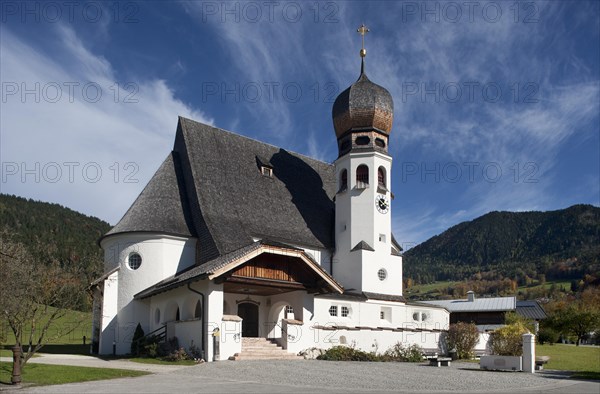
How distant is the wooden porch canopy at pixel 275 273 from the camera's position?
83.5 feet

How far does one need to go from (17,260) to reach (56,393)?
5.20 metres

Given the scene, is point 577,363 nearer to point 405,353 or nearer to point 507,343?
point 507,343

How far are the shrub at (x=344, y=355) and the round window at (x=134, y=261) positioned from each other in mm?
10541

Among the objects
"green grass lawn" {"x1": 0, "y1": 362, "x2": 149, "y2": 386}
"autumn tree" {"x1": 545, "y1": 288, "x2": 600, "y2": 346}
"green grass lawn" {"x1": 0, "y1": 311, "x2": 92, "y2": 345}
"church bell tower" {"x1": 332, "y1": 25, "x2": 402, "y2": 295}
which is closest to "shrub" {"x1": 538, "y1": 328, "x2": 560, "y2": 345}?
"autumn tree" {"x1": 545, "y1": 288, "x2": 600, "y2": 346}

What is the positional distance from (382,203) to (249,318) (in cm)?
A: 1058

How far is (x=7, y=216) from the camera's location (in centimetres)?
8825

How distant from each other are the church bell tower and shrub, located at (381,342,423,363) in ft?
13.2

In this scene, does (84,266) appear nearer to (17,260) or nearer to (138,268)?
(17,260)

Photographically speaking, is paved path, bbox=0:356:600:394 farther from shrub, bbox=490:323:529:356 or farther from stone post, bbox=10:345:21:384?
shrub, bbox=490:323:529:356

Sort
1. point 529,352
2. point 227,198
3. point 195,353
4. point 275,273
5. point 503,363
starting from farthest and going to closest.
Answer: point 227,198 → point 275,273 → point 195,353 → point 503,363 → point 529,352

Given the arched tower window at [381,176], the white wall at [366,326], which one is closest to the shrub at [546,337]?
the white wall at [366,326]

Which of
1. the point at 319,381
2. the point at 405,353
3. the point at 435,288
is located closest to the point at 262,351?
the point at 405,353

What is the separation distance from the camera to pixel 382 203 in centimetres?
3569

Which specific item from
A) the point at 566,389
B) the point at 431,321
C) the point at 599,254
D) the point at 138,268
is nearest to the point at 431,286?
the point at 599,254
